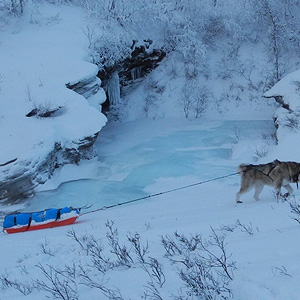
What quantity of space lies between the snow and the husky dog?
1.44 ft

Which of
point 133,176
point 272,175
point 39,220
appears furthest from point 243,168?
point 133,176

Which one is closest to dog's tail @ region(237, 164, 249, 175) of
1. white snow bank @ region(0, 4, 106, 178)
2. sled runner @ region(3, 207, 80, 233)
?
sled runner @ region(3, 207, 80, 233)

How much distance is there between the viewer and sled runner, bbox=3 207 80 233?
703 centimetres

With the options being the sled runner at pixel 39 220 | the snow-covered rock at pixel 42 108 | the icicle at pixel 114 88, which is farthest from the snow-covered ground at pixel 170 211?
the icicle at pixel 114 88

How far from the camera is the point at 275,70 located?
18.2m

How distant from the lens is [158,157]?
1216cm

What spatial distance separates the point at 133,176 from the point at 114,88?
23.9 feet

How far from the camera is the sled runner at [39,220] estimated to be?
7031mm

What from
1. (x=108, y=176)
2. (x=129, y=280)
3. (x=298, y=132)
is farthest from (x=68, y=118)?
(x=129, y=280)

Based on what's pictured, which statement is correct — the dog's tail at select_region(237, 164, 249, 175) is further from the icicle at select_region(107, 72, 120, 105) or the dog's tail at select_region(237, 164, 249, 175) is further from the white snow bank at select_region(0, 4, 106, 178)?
the icicle at select_region(107, 72, 120, 105)

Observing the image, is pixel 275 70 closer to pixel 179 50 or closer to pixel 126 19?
pixel 179 50

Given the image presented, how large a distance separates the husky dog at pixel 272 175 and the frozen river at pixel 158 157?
366cm

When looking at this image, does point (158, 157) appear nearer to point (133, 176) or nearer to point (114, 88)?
point (133, 176)

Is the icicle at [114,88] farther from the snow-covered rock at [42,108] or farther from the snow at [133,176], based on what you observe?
the snow-covered rock at [42,108]
